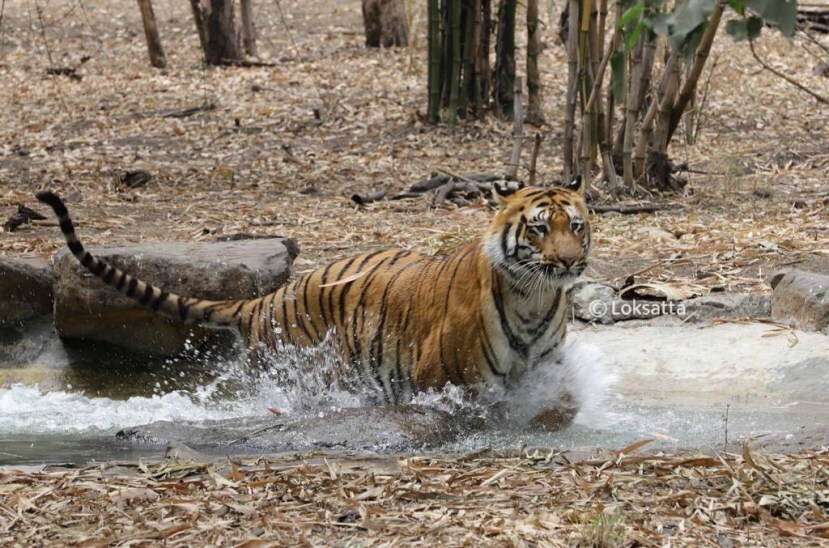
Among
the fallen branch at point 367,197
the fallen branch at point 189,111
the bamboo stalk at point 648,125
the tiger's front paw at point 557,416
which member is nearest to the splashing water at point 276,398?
the tiger's front paw at point 557,416

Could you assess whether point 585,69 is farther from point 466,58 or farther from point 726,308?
point 726,308

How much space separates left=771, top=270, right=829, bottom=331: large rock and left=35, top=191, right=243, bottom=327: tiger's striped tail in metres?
2.66

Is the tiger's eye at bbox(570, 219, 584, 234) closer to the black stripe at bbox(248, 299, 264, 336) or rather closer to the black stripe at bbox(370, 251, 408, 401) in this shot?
the black stripe at bbox(370, 251, 408, 401)

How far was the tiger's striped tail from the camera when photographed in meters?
4.98

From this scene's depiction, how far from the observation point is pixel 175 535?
2875 millimetres

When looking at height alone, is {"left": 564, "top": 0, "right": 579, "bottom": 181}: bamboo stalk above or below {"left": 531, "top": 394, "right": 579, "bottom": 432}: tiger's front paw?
above

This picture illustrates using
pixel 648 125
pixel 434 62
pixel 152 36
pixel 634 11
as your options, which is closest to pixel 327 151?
pixel 434 62

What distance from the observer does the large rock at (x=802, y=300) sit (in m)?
5.34

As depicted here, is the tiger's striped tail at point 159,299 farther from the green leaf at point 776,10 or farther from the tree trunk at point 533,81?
the tree trunk at point 533,81

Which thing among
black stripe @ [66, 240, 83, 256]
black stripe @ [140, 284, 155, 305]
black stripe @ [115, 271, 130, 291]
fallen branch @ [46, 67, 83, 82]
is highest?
black stripe @ [66, 240, 83, 256]

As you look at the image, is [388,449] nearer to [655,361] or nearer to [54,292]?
[655,361]

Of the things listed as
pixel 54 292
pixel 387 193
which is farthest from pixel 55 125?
pixel 54 292

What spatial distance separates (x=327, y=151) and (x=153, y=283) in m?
5.88

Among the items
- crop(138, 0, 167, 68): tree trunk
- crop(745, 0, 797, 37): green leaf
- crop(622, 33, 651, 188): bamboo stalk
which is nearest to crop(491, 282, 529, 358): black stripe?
crop(745, 0, 797, 37): green leaf
